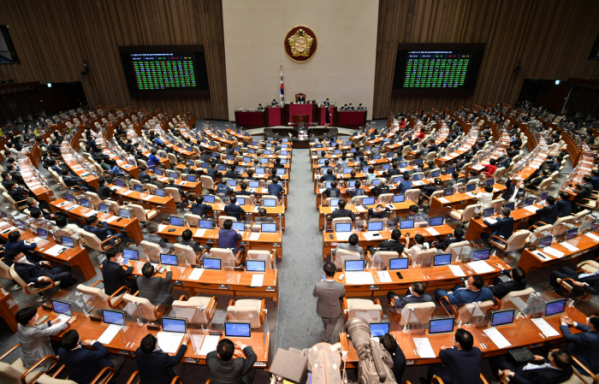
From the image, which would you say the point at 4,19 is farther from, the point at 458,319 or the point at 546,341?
the point at 546,341

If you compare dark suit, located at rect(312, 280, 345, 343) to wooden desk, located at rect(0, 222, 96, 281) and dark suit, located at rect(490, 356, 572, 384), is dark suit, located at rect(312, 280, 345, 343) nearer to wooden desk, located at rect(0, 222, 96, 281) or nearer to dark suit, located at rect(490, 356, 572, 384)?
dark suit, located at rect(490, 356, 572, 384)

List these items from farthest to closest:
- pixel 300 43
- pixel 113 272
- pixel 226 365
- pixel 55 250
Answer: pixel 300 43 < pixel 55 250 < pixel 113 272 < pixel 226 365

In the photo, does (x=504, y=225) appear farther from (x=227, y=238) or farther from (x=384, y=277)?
(x=227, y=238)

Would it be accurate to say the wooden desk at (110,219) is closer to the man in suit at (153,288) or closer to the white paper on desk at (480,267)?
the man in suit at (153,288)

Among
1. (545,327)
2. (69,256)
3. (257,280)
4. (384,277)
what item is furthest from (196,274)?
(545,327)

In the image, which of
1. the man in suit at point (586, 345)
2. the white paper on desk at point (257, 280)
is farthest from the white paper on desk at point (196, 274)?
the man in suit at point (586, 345)

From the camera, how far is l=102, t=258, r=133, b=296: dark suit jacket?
5.24 metres

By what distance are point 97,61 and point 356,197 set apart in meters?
23.8

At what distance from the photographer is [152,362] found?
357 cm

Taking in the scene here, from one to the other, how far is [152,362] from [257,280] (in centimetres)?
207

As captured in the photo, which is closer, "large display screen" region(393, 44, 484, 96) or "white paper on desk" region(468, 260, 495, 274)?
"white paper on desk" region(468, 260, 495, 274)

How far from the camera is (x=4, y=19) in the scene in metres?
17.6

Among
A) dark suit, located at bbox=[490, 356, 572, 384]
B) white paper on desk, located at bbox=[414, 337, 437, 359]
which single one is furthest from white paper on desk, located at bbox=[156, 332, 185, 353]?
dark suit, located at bbox=[490, 356, 572, 384]

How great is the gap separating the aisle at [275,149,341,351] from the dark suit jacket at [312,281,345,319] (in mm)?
848
